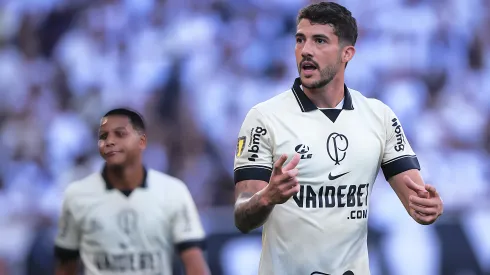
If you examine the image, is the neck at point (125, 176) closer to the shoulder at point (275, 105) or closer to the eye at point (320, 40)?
the shoulder at point (275, 105)

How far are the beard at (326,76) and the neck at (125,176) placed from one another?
2.17m

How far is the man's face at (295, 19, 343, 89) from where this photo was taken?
15.1ft

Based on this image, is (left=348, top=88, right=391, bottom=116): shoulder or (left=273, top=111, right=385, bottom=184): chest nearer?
(left=273, top=111, right=385, bottom=184): chest

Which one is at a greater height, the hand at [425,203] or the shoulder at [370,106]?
the shoulder at [370,106]

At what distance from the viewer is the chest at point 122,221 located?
617 centimetres

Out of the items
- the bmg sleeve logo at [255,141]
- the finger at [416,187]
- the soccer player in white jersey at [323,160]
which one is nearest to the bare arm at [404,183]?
the soccer player in white jersey at [323,160]

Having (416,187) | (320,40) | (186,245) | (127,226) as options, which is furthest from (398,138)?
(127,226)

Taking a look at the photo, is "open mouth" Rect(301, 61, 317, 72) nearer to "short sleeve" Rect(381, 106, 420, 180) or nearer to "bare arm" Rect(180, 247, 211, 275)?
"short sleeve" Rect(381, 106, 420, 180)

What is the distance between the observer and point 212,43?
9977 mm

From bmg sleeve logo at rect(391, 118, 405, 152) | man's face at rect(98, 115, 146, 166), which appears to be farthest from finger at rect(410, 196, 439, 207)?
man's face at rect(98, 115, 146, 166)

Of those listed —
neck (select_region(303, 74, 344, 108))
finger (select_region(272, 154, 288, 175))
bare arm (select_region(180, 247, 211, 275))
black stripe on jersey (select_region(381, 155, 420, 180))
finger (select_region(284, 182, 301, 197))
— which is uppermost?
neck (select_region(303, 74, 344, 108))

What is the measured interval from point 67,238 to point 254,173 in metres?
2.29

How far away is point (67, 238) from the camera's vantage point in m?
6.25

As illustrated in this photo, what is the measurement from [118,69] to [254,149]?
5724 millimetres
